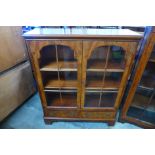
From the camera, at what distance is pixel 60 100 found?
1596mm

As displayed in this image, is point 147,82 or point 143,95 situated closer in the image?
point 147,82

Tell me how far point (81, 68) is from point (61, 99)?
1.85 feet

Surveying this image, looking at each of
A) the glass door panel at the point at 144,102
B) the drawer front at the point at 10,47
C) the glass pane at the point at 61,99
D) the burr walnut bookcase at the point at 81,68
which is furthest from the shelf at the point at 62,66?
the glass door panel at the point at 144,102

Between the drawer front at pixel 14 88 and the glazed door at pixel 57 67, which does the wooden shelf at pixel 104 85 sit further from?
the drawer front at pixel 14 88

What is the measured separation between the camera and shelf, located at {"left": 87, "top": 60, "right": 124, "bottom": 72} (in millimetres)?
1220

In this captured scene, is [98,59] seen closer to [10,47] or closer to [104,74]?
[104,74]

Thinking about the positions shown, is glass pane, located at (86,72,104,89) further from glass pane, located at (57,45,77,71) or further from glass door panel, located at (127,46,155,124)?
glass door panel, located at (127,46,155,124)

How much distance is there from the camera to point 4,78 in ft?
4.93

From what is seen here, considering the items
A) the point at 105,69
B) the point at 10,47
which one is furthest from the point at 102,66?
the point at 10,47

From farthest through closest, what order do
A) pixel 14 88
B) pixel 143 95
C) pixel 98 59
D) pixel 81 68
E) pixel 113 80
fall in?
pixel 14 88, pixel 143 95, pixel 113 80, pixel 98 59, pixel 81 68

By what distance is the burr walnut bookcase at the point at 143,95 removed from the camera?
118 centimetres

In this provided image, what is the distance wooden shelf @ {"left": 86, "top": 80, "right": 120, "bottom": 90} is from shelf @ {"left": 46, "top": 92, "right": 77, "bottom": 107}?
0.33 meters

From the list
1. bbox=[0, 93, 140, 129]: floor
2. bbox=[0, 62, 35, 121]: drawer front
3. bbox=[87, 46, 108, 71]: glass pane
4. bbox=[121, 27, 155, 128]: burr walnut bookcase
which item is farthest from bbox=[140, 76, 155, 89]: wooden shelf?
bbox=[0, 62, 35, 121]: drawer front
